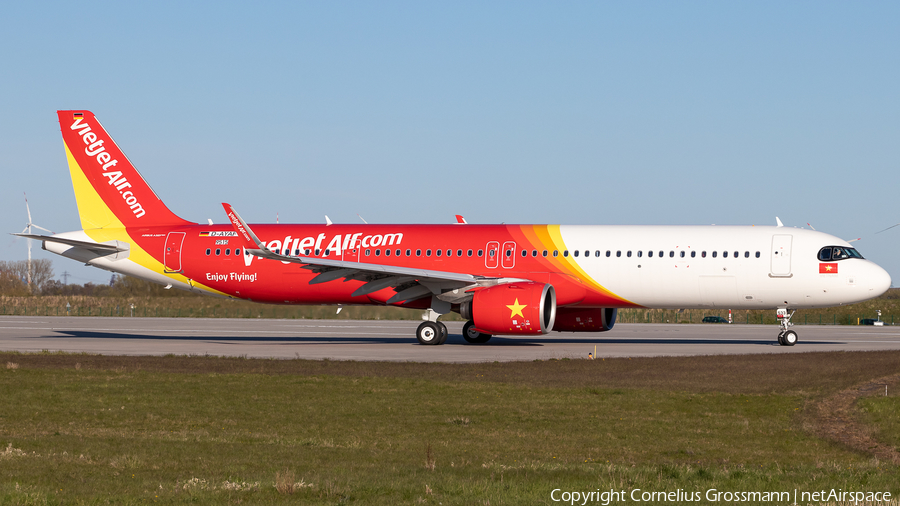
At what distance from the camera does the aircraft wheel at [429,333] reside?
32781mm

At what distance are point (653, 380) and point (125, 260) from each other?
75.3 feet

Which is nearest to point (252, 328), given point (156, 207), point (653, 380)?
point (156, 207)

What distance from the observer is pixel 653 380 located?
21047mm

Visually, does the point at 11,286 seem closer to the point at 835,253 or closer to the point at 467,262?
the point at 467,262

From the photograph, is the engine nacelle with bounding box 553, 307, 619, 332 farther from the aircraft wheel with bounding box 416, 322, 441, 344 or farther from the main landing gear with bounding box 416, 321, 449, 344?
the aircraft wheel with bounding box 416, 322, 441, 344

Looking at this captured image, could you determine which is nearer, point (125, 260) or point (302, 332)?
point (125, 260)

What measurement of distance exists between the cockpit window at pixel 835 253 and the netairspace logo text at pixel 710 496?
76.9 ft

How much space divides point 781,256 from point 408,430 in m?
20.7

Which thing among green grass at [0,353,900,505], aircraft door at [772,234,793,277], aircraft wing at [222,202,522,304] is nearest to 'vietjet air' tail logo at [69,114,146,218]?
aircraft wing at [222,202,522,304]

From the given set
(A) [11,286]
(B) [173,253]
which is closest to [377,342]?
(B) [173,253]

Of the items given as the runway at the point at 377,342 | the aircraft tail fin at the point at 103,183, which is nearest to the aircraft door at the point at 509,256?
the runway at the point at 377,342

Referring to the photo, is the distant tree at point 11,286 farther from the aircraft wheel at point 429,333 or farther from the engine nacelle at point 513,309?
the engine nacelle at point 513,309

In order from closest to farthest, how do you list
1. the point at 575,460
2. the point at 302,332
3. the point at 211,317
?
the point at 575,460 < the point at 302,332 < the point at 211,317

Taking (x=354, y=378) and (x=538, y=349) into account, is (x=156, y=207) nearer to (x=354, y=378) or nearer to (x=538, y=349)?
(x=538, y=349)
